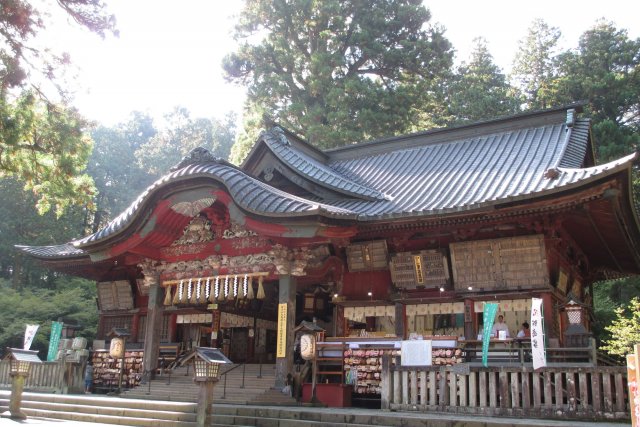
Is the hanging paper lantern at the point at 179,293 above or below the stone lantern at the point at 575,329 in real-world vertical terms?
above

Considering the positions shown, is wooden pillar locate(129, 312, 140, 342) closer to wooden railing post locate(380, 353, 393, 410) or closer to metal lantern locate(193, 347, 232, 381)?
metal lantern locate(193, 347, 232, 381)

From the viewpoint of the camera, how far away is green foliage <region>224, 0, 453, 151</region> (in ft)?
105

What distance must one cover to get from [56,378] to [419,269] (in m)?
10.4

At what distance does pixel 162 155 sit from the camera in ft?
189

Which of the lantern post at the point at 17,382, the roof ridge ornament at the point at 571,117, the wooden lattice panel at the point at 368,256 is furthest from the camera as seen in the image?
the roof ridge ornament at the point at 571,117

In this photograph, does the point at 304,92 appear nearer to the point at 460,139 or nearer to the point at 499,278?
the point at 460,139

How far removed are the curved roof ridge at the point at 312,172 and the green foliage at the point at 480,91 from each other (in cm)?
1987

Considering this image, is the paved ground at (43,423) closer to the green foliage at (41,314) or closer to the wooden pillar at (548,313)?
the wooden pillar at (548,313)

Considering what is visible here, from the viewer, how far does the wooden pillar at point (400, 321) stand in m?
14.6

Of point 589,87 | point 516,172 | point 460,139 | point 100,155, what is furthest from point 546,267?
point 100,155

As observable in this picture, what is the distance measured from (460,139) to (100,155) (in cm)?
4335

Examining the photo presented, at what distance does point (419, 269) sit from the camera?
1462 cm

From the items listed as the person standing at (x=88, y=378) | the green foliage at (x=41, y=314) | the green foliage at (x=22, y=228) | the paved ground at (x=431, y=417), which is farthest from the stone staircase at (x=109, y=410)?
the green foliage at (x=22, y=228)

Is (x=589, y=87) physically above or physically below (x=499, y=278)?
above
